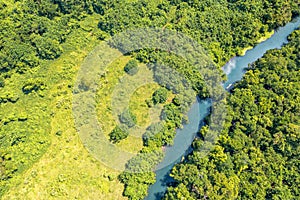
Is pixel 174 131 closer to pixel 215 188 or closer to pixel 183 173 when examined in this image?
pixel 183 173

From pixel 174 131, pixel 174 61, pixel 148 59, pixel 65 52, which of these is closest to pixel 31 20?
pixel 65 52

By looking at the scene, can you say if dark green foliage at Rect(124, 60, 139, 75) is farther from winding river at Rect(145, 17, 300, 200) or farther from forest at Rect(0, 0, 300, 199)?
winding river at Rect(145, 17, 300, 200)

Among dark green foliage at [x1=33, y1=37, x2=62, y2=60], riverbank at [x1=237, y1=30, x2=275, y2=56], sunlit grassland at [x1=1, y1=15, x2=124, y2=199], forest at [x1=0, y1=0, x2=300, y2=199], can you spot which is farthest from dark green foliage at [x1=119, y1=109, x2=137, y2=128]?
riverbank at [x1=237, y1=30, x2=275, y2=56]

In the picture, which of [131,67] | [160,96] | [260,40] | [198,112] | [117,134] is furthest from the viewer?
[260,40]

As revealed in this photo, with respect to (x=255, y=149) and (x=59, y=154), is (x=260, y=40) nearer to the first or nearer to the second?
(x=255, y=149)

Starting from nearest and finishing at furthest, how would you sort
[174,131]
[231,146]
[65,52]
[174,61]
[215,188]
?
[215,188] < [231,146] < [174,131] < [174,61] < [65,52]

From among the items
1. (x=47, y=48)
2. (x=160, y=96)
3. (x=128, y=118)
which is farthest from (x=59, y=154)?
(x=47, y=48)
